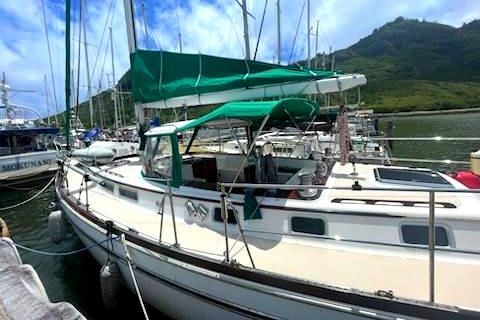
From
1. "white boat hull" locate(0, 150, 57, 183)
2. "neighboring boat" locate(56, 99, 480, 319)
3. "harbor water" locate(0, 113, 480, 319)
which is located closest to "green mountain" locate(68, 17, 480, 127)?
"white boat hull" locate(0, 150, 57, 183)

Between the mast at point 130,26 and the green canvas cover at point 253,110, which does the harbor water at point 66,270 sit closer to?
the green canvas cover at point 253,110

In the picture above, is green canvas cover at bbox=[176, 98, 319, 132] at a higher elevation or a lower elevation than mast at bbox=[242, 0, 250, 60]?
lower

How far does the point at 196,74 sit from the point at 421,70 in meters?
165

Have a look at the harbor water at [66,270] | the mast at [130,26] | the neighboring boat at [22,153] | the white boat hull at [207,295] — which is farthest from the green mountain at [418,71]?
the white boat hull at [207,295]

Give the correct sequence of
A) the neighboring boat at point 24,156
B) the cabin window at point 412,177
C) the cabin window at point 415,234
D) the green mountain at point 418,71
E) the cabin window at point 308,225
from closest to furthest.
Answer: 1. the cabin window at point 415,234
2. the cabin window at point 308,225
3. the cabin window at point 412,177
4. the neighboring boat at point 24,156
5. the green mountain at point 418,71

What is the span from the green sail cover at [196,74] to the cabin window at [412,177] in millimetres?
1755

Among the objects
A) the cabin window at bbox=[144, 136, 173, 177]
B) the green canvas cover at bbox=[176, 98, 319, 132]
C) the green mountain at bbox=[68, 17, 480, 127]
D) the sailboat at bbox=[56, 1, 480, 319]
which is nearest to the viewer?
the sailboat at bbox=[56, 1, 480, 319]

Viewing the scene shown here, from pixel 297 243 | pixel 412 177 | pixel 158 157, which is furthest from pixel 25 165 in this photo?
pixel 412 177

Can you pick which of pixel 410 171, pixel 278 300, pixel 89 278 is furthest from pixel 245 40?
pixel 278 300

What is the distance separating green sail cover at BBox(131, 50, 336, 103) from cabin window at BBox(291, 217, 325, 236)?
2.22 meters

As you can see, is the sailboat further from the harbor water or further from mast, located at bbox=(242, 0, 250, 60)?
mast, located at bbox=(242, 0, 250, 60)

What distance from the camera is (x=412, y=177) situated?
464 cm

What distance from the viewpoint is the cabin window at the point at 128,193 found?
5930mm

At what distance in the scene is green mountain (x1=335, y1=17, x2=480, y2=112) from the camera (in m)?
100
